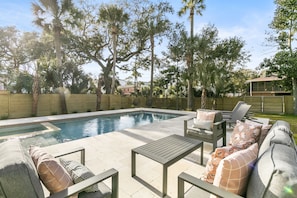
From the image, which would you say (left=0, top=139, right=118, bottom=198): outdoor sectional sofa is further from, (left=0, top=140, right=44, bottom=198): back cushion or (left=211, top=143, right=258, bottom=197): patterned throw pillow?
(left=211, top=143, right=258, bottom=197): patterned throw pillow

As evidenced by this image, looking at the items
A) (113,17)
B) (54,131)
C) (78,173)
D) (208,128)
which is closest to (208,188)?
(78,173)

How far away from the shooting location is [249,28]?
1173 cm

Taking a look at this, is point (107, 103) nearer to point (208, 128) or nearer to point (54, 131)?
point (54, 131)

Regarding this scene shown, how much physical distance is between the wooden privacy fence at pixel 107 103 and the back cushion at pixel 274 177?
1184 centimetres

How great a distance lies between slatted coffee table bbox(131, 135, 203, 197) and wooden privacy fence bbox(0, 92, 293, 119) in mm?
10187

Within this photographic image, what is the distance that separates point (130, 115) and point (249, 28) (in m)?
10.9

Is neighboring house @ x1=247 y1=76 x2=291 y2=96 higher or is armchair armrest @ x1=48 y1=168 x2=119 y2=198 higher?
neighboring house @ x1=247 y1=76 x2=291 y2=96

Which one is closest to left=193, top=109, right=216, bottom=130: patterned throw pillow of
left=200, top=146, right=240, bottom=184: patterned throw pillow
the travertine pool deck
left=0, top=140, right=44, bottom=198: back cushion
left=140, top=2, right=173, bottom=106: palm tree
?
the travertine pool deck

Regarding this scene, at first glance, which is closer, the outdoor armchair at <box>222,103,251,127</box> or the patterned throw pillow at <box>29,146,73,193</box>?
the patterned throw pillow at <box>29,146,73,193</box>

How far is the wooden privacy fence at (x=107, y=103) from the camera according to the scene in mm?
9508

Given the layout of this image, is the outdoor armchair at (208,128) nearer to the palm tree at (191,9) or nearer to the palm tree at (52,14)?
the palm tree at (191,9)

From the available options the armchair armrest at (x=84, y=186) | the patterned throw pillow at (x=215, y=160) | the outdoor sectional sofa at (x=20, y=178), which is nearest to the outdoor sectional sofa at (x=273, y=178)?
the patterned throw pillow at (x=215, y=160)

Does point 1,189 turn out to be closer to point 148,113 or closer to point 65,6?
point 148,113

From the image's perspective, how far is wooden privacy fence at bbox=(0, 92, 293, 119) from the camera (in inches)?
374
